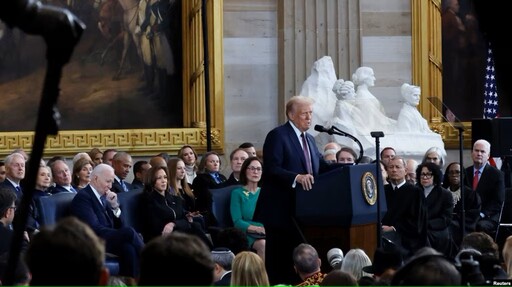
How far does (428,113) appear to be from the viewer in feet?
67.2

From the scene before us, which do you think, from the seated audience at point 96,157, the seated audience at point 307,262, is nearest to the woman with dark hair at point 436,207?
the seated audience at point 96,157

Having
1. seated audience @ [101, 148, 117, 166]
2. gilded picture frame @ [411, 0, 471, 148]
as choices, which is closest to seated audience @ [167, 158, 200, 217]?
seated audience @ [101, 148, 117, 166]

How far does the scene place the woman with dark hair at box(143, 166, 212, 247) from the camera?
43.3ft

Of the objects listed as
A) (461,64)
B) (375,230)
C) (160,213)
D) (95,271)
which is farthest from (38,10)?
(461,64)

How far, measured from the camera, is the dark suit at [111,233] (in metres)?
12.2

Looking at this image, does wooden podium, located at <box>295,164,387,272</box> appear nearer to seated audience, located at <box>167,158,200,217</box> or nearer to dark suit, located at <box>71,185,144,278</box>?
dark suit, located at <box>71,185,144,278</box>

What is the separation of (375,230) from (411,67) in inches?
335

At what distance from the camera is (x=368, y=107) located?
18.6m

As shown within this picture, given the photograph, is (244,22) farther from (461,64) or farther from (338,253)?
(338,253)

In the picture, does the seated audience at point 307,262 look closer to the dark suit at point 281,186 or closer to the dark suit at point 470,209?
the dark suit at point 281,186

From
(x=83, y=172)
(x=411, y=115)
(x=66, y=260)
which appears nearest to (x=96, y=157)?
(x=83, y=172)

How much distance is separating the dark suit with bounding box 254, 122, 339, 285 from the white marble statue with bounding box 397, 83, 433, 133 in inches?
272

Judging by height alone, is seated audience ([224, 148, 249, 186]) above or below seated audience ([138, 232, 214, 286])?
above

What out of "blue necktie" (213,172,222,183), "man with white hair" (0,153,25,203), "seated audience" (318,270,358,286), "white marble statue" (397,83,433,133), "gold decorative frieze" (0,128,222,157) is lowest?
"seated audience" (318,270,358,286)
